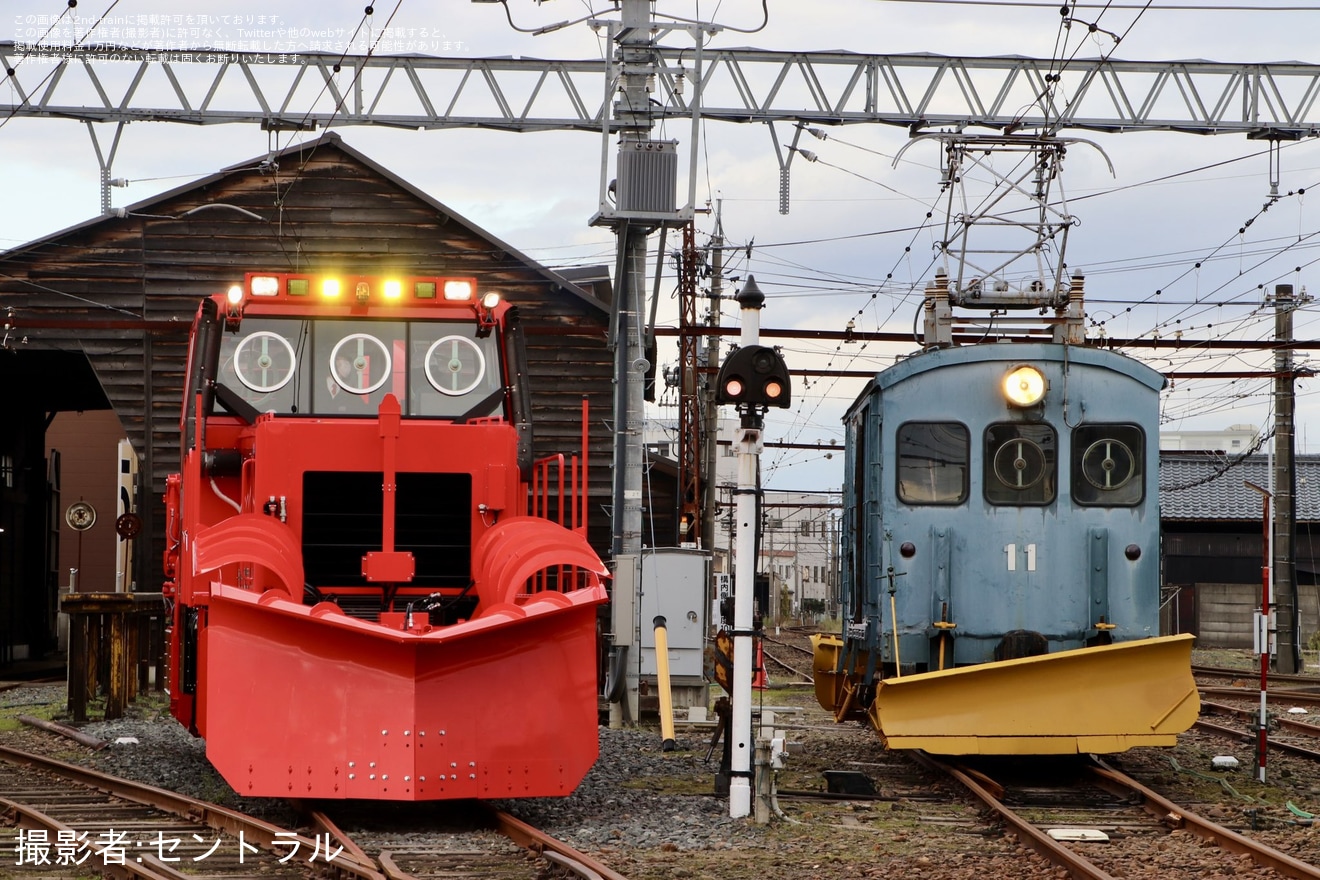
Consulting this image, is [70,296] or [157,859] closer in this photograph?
[157,859]

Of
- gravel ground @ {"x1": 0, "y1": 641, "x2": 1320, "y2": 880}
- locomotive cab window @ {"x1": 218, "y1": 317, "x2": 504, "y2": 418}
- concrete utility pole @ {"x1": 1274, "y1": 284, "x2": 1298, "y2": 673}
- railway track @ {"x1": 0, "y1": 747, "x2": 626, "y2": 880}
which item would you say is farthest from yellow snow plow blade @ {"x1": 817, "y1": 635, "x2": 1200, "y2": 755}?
concrete utility pole @ {"x1": 1274, "y1": 284, "x2": 1298, "y2": 673}

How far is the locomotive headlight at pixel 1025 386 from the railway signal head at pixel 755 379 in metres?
2.49

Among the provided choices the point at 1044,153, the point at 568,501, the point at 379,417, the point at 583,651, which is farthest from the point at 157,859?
the point at 568,501

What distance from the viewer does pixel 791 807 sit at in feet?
36.7

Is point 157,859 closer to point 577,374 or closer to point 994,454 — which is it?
point 994,454

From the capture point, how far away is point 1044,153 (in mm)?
16312

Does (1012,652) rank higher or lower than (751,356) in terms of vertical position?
lower

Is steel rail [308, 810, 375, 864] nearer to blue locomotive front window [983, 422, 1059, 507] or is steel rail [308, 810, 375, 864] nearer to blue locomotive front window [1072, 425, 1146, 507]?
blue locomotive front window [983, 422, 1059, 507]

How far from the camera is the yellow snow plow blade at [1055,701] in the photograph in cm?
1171

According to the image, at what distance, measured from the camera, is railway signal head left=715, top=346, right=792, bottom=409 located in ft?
36.1

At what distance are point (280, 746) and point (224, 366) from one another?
144 inches

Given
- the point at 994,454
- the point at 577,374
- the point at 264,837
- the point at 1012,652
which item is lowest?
the point at 264,837

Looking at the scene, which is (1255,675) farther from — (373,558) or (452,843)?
(452,843)

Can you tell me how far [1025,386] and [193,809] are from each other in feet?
22.9
